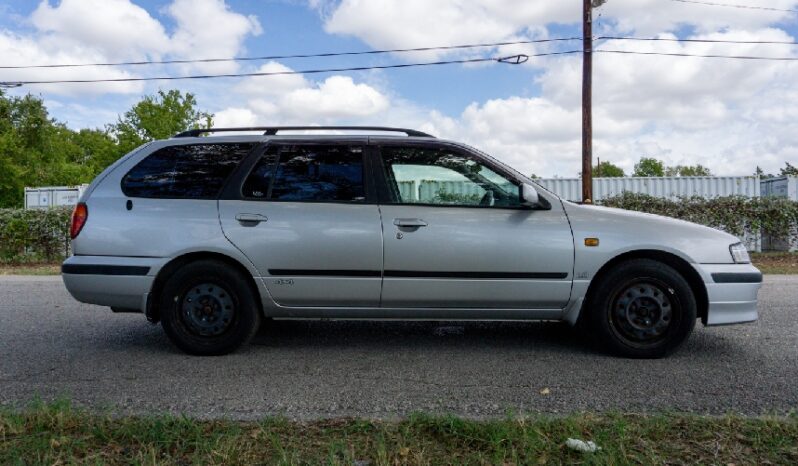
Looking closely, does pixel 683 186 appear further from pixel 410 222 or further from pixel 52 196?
pixel 52 196

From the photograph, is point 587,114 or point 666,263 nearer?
point 666,263

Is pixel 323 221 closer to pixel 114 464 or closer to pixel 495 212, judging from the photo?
pixel 495 212

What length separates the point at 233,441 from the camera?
2766 mm

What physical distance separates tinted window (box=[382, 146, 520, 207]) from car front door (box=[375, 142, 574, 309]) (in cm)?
3

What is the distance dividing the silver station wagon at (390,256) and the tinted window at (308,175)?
0.04 feet

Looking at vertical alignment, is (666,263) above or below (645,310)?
above

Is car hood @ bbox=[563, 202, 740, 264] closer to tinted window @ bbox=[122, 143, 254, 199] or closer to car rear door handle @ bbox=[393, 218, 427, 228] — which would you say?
car rear door handle @ bbox=[393, 218, 427, 228]

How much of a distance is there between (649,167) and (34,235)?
100142 millimetres

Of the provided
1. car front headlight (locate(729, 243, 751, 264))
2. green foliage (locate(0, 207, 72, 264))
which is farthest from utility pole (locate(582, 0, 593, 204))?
green foliage (locate(0, 207, 72, 264))

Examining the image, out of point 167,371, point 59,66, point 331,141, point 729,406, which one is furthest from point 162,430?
point 59,66

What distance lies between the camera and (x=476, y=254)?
4.44 m

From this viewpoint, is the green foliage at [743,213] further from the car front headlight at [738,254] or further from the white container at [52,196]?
the white container at [52,196]

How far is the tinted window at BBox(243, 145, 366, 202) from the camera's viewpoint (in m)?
4.63

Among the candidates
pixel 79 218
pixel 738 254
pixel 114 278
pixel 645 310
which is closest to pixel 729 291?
pixel 738 254
